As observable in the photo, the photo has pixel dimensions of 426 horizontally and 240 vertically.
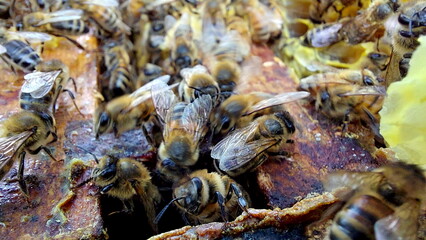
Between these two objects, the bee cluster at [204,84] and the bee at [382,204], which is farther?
the bee cluster at [204,84]

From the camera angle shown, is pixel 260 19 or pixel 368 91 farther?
pixel 260 19

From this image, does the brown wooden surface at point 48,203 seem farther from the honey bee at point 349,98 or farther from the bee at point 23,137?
the honey bee at point 349,98

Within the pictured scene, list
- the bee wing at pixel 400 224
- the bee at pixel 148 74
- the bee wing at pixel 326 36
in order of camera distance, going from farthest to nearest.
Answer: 1. the bee at pixel 148 74
2. the bee wing at pixel 326 36
3. the bee wing at pixel 400 224

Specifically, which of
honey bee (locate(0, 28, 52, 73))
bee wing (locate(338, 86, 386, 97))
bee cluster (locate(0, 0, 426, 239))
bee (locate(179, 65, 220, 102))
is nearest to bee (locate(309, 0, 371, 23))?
bee cluster (locate(0, 0, 426, 239))

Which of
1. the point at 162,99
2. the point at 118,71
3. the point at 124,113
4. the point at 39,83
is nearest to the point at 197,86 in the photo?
the point at 162,99

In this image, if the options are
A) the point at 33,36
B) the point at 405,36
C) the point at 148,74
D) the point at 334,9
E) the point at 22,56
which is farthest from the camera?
the point at 334,9

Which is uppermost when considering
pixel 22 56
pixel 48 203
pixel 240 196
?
pixel 22 56

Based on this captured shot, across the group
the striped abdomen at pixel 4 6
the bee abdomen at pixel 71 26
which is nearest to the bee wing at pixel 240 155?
the bee abdomen at pixel 71 26

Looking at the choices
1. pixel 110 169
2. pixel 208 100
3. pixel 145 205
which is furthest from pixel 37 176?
pixel 208 100

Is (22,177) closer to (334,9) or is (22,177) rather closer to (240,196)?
(240,196)
